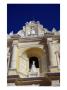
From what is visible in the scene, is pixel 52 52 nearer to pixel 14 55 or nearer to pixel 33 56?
pixel 33 56

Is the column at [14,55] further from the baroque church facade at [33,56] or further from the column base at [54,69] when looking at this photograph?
the column base at [54,69]

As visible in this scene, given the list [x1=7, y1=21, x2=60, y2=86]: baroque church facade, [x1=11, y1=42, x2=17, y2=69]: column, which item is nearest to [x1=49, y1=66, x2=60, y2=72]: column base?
[x1=7, y1=21, x2=60, y2=86]: baroque church facade

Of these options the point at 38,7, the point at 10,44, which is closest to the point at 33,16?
the point at 38,7

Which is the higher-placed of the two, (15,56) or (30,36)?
(30,36)

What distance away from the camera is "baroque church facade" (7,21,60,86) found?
7.83 ft

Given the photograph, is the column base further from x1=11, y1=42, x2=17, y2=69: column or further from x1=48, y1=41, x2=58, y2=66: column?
x1=11, y1=42, x2=17, y2=69: column

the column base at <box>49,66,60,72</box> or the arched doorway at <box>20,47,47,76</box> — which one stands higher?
the arched doorway at <box>20,47,47,76</box>

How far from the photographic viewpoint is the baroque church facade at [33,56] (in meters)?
2.39

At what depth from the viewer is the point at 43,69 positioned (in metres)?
2.40

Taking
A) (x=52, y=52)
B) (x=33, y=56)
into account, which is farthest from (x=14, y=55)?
(x=52, y=52)

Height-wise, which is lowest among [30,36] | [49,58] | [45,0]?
A: [49,58]

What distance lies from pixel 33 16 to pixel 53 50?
1.18 feet

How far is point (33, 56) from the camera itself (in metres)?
2.42

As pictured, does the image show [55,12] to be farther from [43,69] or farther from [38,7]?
[43,69]
